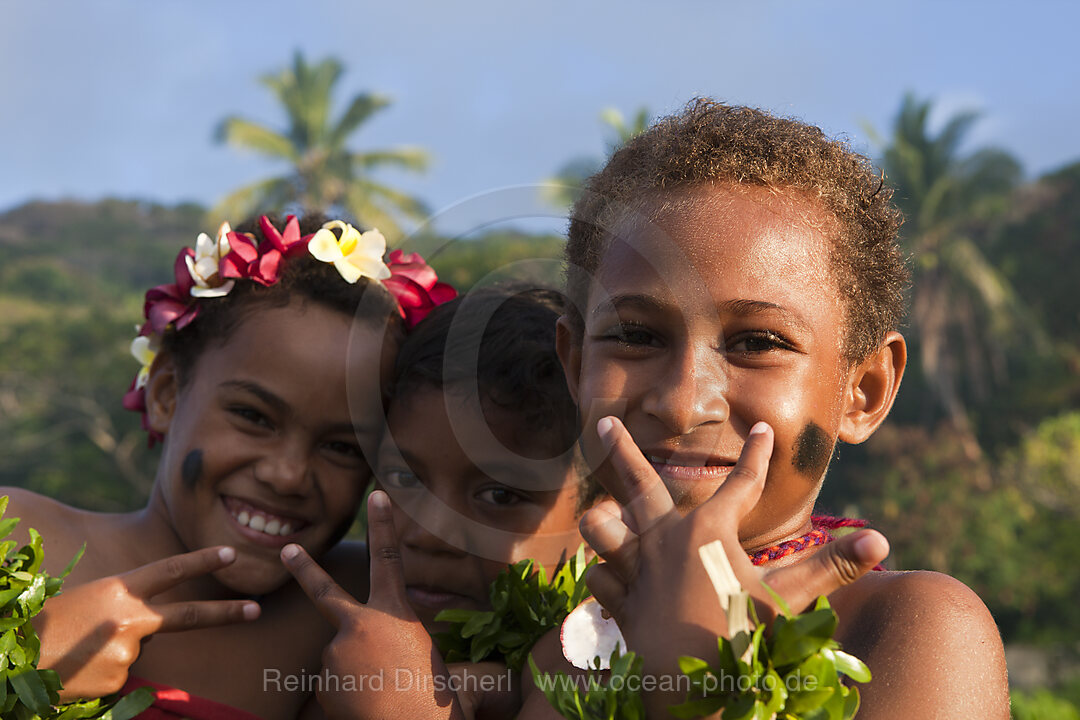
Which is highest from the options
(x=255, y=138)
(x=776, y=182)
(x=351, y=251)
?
(x=255, y=138)

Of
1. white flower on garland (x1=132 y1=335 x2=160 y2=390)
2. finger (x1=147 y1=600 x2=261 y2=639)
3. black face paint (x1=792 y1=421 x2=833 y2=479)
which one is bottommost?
finger (x1=147 y1=600 x2=261 y2=639)

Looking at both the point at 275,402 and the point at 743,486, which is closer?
the point at 743,486

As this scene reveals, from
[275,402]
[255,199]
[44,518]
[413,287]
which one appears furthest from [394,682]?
[255,199]

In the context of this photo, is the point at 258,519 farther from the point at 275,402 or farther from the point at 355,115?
the point at 355,115

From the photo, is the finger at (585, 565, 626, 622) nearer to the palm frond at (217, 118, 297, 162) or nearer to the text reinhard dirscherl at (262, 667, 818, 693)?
the text reinhard dirscherl at (262, 667, 818, 693)

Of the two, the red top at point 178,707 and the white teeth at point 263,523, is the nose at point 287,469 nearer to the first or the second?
the white teeth at point 263,523

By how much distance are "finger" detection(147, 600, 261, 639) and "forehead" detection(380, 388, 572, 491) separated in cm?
63

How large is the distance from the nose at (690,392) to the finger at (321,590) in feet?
2.88

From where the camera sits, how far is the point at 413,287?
342cm

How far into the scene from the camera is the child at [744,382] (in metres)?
1.77

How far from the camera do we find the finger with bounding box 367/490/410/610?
2350 millimetres

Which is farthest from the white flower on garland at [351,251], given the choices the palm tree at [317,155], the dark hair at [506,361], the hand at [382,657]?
the palm tree at [317,155]

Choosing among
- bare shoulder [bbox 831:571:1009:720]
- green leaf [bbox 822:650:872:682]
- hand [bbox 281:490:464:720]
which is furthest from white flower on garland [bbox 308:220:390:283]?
green leaf [bbox 822:650:872:682]

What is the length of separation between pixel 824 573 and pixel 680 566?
258mm
